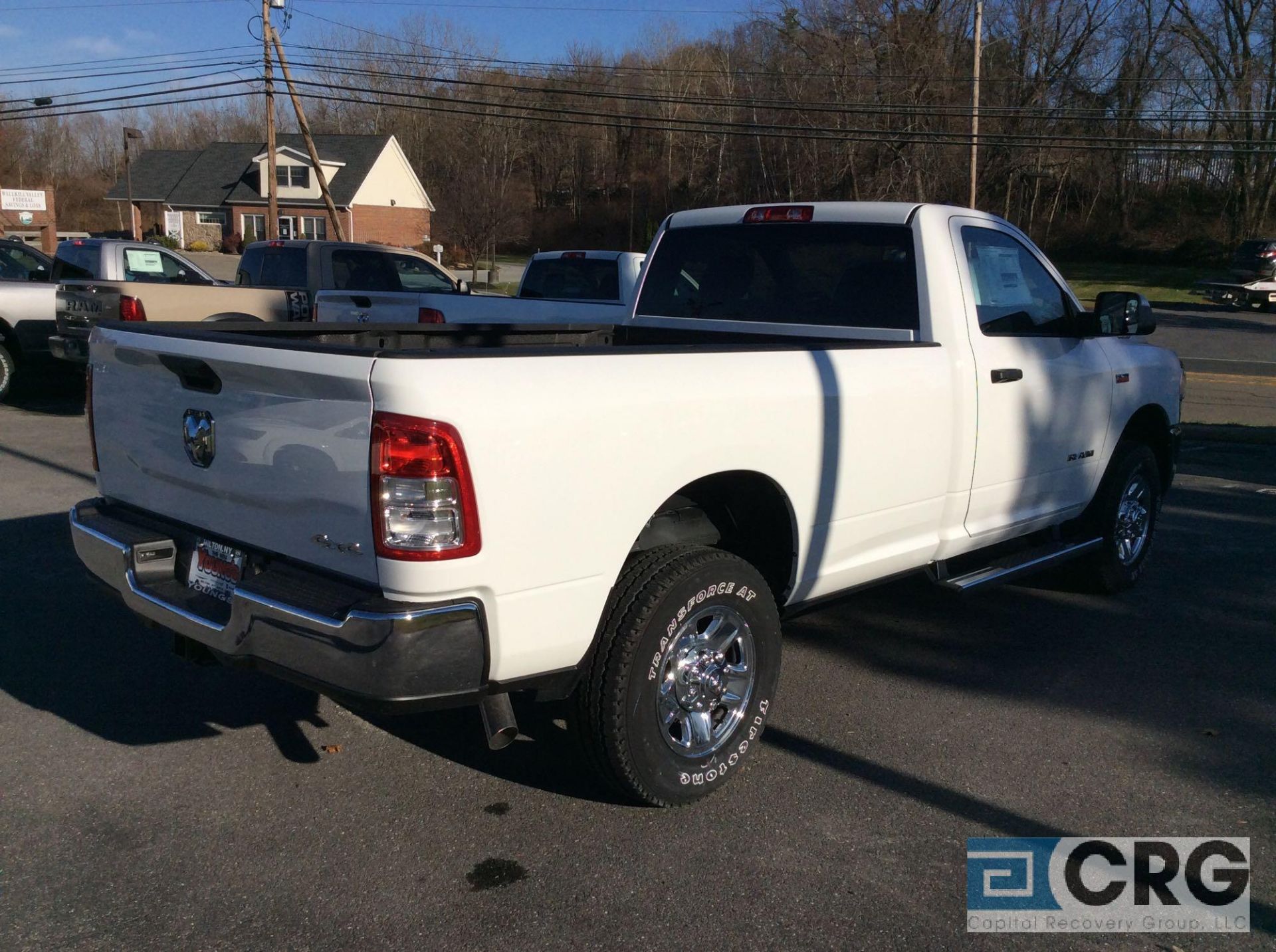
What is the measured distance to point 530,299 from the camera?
9414mm

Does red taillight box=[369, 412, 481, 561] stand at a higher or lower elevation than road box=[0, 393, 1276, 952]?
higher

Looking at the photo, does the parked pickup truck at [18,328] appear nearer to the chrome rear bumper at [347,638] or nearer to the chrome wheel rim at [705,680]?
the chrome rear bumper at [347,638]

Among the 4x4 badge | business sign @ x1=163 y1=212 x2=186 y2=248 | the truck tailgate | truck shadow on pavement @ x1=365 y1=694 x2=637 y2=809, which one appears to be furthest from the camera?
business sign @ x1=163 y1=212 x2=186 y2=248

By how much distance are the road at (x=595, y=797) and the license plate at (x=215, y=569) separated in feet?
2.32

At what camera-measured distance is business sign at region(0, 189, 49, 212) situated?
3981cm

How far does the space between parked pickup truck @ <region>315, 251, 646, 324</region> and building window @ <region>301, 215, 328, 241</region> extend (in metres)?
51.5

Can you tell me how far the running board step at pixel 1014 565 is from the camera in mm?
5102

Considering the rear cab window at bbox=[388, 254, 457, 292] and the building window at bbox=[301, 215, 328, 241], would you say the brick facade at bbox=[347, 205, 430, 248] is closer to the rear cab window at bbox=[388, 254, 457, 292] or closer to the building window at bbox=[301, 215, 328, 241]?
the building window at bbox=[301, 215, 328, 241]

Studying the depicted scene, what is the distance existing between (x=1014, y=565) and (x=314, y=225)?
207 feet

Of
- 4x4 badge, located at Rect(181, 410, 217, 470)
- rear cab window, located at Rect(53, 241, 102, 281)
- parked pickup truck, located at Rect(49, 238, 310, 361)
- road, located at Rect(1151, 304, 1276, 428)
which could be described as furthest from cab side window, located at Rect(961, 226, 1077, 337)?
rear cab window, located at Rect(53, 241, 102, 281)

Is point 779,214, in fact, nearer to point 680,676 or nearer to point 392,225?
point 680,676

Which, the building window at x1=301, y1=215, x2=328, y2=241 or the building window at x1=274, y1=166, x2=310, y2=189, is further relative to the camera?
the building window at x1=301, y1=215, x2=328, y2=241

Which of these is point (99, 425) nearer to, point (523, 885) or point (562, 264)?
point (523, 885)

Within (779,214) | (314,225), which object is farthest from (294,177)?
(779,214)
